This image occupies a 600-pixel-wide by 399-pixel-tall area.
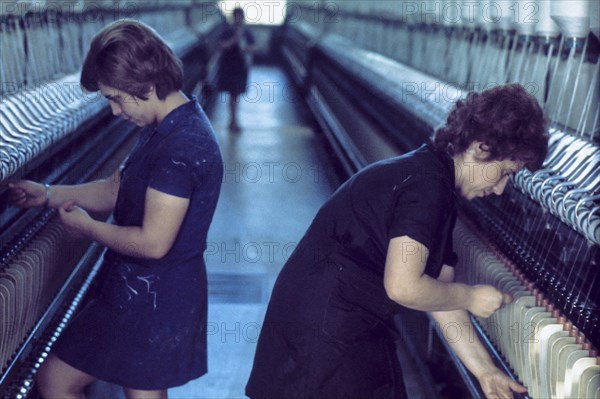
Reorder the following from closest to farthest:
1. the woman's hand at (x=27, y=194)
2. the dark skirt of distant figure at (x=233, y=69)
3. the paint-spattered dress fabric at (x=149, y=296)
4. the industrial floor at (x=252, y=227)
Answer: the paint-spattered dress fabric at (x=149, y=296) < the woman's hand at (x=27, y=194) < the industrial floor at (x=252, y=227) < the dark skirt of distant figure at (x=233, y=69)

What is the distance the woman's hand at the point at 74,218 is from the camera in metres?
2.37

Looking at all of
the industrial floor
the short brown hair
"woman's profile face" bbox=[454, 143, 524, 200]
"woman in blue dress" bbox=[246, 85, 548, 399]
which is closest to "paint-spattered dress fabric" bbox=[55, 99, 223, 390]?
the short brown hair

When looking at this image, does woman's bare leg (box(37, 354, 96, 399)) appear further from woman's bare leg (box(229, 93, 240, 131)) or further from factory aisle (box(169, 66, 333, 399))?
woman's bare leg (box(229, 93, 240, 131))

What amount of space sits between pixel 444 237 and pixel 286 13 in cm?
2138

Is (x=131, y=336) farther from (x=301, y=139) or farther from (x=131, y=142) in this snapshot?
(x=301, y=139)

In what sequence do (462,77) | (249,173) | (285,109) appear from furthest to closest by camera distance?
(285,109) < (249,173) < (462,77)

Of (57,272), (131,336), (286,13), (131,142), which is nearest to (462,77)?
(131,142)

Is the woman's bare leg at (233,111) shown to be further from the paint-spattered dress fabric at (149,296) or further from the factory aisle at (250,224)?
the paint-spattered dress fabric at (149,296)

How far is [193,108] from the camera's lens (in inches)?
91.0

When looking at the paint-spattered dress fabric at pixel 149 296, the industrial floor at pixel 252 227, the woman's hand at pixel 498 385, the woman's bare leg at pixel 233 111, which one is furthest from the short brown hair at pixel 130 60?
the woman's bare leg at pixel 233 111

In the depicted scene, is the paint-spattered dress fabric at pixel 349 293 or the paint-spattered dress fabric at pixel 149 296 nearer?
the paint-spattered dress fabric at pixel 349 293

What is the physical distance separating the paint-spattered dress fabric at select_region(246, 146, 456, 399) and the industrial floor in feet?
5.00

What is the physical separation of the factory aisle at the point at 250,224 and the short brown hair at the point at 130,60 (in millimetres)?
1830

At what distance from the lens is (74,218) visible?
2.39 m
